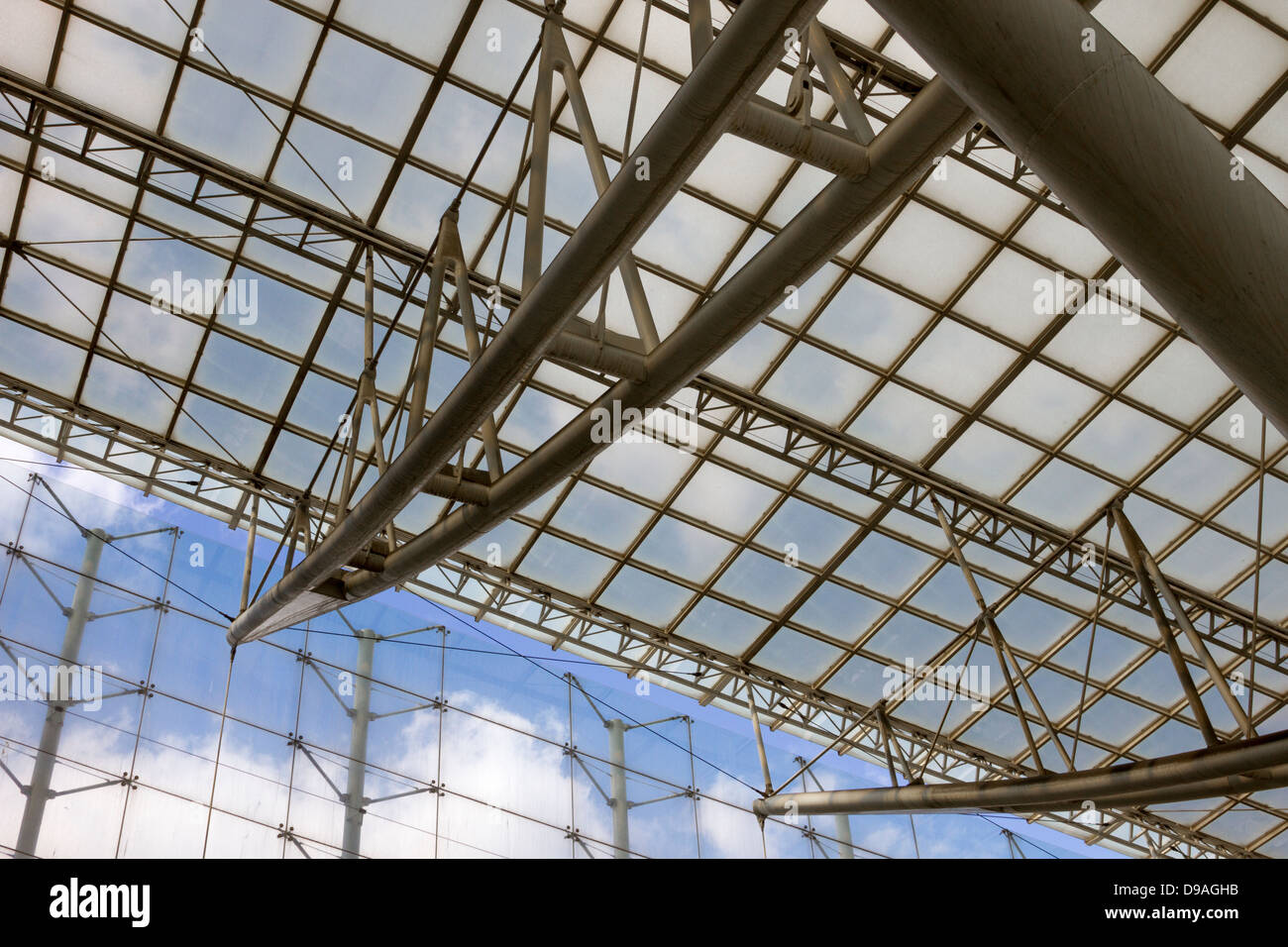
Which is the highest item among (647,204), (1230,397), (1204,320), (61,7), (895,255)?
(61,7)

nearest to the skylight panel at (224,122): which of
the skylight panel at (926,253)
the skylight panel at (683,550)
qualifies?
the skylight panel at (926,253)

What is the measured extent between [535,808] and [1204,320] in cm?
2518

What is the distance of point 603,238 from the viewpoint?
10094 millimetres

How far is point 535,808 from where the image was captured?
28125mm

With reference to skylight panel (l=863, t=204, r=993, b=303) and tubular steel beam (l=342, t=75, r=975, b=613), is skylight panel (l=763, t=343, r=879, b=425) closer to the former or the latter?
skylight panel (l=863, t=204, r=993, b=303)

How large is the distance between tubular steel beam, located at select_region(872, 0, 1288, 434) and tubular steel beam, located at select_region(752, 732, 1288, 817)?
1533 centimetres

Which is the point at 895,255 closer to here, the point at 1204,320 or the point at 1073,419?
the point at 1073,419

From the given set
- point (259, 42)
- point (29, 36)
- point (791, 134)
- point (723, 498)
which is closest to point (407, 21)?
point (259, 42)

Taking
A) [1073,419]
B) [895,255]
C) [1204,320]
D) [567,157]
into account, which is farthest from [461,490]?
[1073,419]

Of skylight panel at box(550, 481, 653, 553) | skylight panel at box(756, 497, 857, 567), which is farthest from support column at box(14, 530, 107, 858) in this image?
skylight panel at box(756, 497, 857, 567)

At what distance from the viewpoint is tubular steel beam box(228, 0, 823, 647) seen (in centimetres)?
827

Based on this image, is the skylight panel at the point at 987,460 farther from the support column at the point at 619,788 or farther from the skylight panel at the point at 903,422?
the support column at the point at 619,788

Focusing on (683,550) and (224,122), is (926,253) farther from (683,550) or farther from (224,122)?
(224,122)
